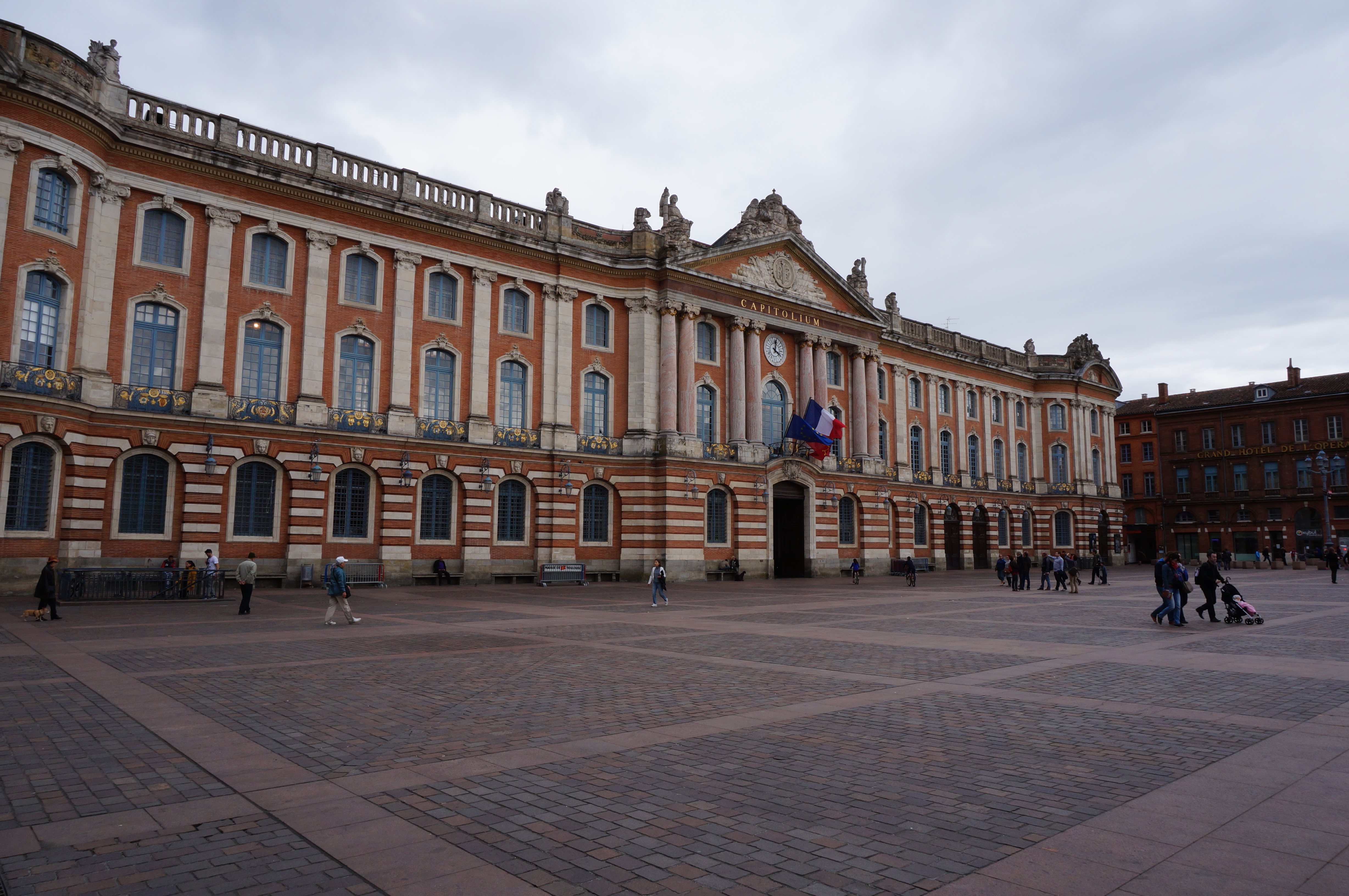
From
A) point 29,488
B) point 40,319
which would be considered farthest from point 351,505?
point 40,319

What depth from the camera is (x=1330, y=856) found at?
18.4 ft

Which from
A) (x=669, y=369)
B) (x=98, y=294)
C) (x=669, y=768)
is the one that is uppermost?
(x=669, y=369)

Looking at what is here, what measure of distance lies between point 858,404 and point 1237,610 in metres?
29.5

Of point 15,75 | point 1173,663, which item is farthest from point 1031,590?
point 15,75

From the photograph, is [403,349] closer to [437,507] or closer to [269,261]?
[269,261]

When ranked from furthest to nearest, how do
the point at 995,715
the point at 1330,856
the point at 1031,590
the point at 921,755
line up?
the point at 1031,590, the point at 995,715, the point at 921,755, the point at 1330,856

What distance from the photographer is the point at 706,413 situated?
43.1 meters

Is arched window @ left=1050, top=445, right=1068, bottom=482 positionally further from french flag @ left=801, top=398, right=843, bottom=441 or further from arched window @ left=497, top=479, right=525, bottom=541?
arched window @ left=497, top=479, right=525, bottom=541

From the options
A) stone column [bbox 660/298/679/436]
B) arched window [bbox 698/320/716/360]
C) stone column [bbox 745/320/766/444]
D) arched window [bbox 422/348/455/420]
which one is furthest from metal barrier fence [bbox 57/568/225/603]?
stone column [bbox 745/320/766/444]

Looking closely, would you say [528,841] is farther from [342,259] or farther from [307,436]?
[342,259]

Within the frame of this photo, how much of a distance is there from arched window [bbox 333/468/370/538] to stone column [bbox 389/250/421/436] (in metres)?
2.22

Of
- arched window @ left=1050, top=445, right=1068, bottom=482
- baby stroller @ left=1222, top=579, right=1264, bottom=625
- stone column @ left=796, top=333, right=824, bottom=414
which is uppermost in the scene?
stone column @ left=796, top=333, right=824, bottom=414

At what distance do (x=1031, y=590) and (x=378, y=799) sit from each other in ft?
113

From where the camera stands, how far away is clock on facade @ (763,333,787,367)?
150 ft
